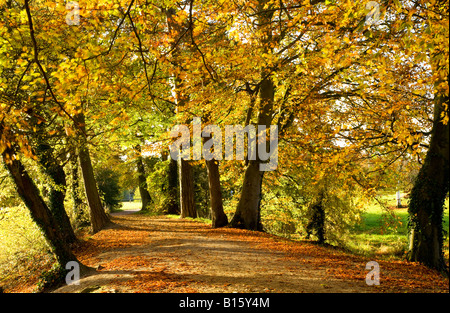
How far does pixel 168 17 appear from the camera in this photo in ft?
43.9

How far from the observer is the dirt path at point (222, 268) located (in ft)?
16.2

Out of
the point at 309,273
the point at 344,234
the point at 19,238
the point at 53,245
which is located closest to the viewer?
the point at 309,273

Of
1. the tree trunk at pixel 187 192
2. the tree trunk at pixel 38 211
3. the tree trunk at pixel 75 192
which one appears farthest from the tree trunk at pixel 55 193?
the tree trunk at pixel 187 192

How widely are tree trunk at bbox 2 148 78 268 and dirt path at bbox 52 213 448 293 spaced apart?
94 centimetres

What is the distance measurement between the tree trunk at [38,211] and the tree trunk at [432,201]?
28.4 ft

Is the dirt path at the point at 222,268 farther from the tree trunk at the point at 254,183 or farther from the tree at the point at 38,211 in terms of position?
the tree trunk at the point at 254,183

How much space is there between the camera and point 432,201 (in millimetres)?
7484

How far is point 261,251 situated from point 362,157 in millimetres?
4594

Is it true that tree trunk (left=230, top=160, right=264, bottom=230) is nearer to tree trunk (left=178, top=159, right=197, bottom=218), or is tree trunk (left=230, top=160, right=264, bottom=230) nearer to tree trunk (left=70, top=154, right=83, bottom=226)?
tree trunk (left=178, top=159, right=197, bottom=218)

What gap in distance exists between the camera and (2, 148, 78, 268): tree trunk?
662 cm

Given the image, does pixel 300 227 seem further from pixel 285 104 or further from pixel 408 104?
pixel 408 104

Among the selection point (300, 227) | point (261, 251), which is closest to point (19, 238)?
point (261, 251)

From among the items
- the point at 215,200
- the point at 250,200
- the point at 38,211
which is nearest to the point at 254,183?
the point at 250,200

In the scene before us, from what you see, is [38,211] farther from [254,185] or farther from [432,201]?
[432,201]
